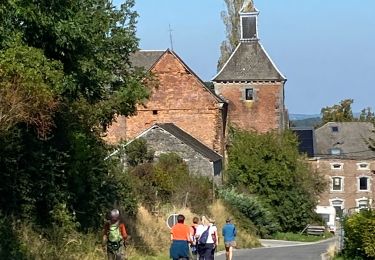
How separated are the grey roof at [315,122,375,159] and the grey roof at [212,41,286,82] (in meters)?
24.5

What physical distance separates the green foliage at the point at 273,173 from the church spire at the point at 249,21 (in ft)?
32.4

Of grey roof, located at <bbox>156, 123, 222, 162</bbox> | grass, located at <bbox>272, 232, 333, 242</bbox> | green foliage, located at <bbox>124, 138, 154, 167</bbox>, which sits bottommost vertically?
grass, located at <bbox>272, 232, 333, 242</bbox>

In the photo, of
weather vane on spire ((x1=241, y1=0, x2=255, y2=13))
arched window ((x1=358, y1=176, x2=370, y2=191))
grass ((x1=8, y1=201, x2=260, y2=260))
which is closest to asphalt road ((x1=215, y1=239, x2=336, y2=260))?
grass ((x1=8, y1=201, x2=260, y2=260))

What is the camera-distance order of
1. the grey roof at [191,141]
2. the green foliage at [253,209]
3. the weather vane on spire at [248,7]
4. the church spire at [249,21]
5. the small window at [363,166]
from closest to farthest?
1. the green foliage at [253,209]
2. the grey roof at [191,141]
3. the church spire at [249,21]
4. the weather vane on spire at [248,7]
5. the small window at [363,166]

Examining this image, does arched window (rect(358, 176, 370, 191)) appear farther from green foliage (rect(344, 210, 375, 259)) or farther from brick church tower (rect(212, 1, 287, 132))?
green foliage (rect(344, 210, 375, 259))

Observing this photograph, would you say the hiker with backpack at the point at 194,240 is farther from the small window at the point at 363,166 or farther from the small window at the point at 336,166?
the small window at the point at 336,166

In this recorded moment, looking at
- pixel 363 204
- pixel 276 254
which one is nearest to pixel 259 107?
pixel 363 204

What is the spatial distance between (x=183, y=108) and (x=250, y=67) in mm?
10940

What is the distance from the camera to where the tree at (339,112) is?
11625 centimetres

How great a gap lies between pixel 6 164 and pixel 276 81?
161ft

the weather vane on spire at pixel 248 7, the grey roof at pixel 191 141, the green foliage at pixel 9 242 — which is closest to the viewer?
the green foliage at pixel 9 242

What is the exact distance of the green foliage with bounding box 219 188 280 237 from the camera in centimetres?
5382

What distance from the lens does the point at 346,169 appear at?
298 feet

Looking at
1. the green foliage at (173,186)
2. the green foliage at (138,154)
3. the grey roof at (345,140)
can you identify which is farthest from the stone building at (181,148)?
the grey roof at (345,140)
